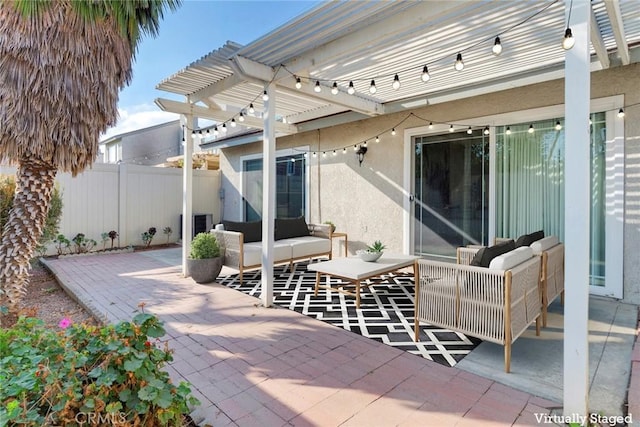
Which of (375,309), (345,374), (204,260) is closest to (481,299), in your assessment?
(345,374)

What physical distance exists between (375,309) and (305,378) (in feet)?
6.33

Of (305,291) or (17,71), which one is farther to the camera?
(305,291)

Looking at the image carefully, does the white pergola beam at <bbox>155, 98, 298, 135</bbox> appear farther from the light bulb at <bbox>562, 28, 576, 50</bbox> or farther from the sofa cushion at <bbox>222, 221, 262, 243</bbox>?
the light bulb at <bbox>562, 28, 576, 50</bbox>

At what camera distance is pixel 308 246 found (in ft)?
22.5

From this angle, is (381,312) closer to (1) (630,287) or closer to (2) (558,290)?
(2) (558,290)

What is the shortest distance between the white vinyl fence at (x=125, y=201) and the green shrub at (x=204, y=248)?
460cm

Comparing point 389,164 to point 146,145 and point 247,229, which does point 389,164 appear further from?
point 146,145

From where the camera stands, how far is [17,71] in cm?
328

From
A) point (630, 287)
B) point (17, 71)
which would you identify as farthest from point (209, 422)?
point (630, 287)

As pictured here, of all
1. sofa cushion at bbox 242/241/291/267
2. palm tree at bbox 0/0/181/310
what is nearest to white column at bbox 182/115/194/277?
sofa cushion at bbox 242/241/291/267

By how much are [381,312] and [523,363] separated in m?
1.72

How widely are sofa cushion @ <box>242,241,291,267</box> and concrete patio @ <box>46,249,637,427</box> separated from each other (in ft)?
4.53

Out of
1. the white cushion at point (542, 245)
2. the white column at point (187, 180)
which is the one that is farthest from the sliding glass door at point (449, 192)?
the white column at point (187, 180)

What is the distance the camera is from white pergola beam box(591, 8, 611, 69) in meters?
3.41
